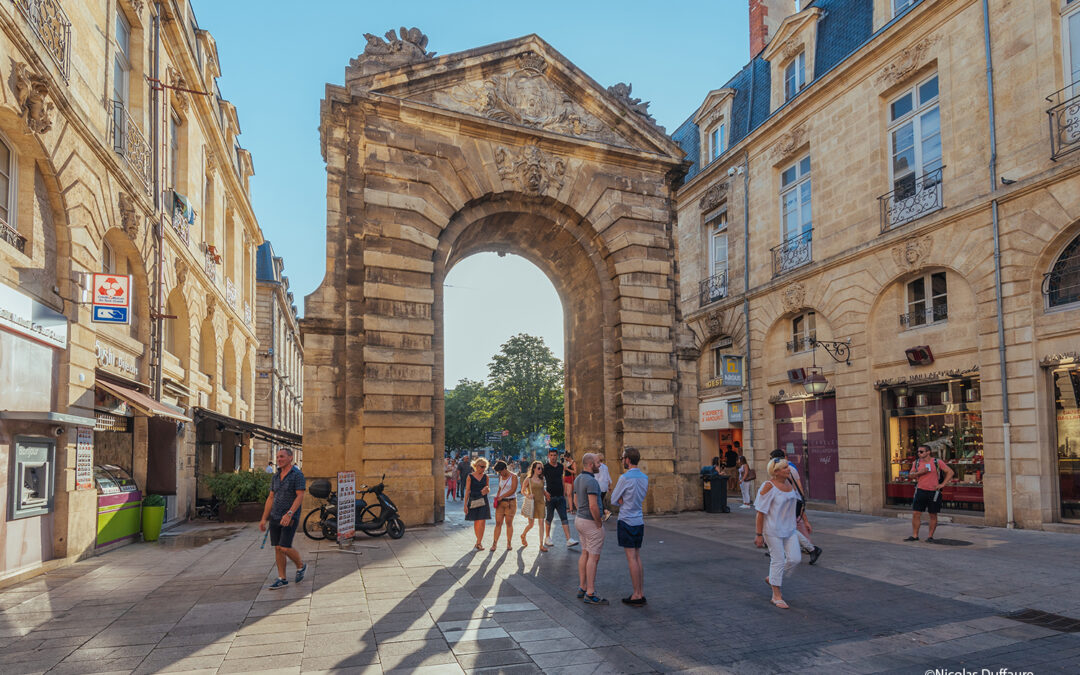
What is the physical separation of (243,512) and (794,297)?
15.7 m

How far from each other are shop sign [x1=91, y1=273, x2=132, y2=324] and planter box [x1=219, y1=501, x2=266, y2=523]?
750 cm

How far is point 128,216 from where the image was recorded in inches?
505

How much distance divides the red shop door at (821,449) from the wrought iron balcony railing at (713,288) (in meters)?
5.76

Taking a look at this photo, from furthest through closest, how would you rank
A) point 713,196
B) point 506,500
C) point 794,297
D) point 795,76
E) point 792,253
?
point 713,196 < point 795,76 < point 792,253 < point 794,297 < point 506,500

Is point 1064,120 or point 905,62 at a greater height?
point 905,62

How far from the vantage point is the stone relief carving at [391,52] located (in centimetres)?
1469

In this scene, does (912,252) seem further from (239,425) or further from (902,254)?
(239,425)

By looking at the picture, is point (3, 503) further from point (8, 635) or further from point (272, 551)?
point (272, 551)

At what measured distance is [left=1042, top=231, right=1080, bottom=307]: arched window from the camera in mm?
12445

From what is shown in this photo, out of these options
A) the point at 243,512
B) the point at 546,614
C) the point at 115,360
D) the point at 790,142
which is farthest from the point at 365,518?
the point at 790,142

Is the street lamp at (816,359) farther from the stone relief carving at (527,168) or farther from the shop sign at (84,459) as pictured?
the shop sign at (84,459)

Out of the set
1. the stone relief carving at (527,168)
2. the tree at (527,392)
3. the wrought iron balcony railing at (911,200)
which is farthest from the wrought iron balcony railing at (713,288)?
the tree at (527,392)

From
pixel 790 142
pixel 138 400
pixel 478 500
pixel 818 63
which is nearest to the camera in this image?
pixel 478 500

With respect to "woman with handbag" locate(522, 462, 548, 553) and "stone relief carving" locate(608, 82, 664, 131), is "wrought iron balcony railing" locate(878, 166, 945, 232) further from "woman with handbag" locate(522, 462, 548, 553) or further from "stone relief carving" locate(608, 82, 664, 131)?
"woman with handbag" locate(522, 462, 548, 553)
